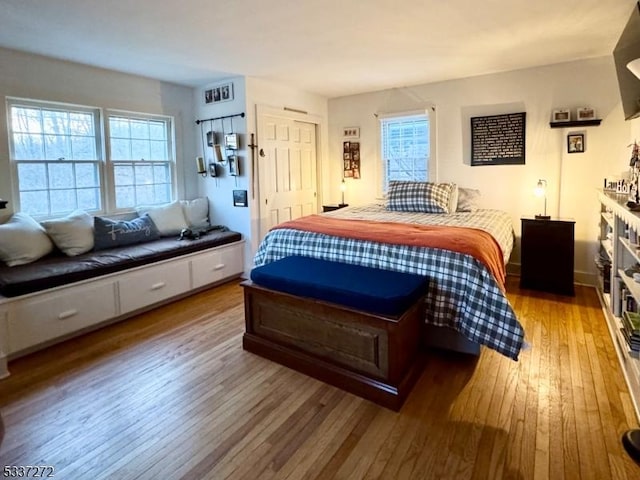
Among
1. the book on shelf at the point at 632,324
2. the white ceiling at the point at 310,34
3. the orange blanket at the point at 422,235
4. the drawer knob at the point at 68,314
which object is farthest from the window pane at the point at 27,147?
the book on shelf at the point at 632,324

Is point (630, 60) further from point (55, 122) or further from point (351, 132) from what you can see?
point (55, 122)

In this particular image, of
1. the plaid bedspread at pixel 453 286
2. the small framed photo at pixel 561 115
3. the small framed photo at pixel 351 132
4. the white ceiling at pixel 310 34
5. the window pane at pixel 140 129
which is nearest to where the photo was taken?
the plaid bedspread at pixel 453 286

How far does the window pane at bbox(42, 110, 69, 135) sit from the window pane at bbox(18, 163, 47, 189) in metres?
0.34

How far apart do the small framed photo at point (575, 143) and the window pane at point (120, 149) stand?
4606mm

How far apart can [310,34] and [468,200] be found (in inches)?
97.1

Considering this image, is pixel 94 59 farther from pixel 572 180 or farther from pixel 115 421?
pixel 572 180

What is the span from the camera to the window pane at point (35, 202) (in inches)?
133

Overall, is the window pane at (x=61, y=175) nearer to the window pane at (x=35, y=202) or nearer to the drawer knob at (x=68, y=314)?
the window pane at (x=35, y=202)

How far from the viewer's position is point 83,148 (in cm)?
376

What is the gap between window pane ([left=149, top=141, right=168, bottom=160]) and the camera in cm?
436

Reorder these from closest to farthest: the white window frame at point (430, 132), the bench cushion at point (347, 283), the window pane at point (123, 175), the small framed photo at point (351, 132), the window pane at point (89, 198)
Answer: the bench cushion at point (347, 283) → the window pane at point (89, 198) → the window pane at point (123, 175) → the white window frame at point (430, 132) → the small framed photo at point (351, 132)

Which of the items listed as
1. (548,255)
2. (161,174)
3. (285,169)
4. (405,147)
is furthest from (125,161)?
(548,255)

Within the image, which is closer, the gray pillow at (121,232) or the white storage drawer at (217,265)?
the gray pillow at (121,232)

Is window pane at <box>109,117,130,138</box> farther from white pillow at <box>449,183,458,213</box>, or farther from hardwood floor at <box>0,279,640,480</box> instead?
white pillow at <box>449,183,458,213</box>
